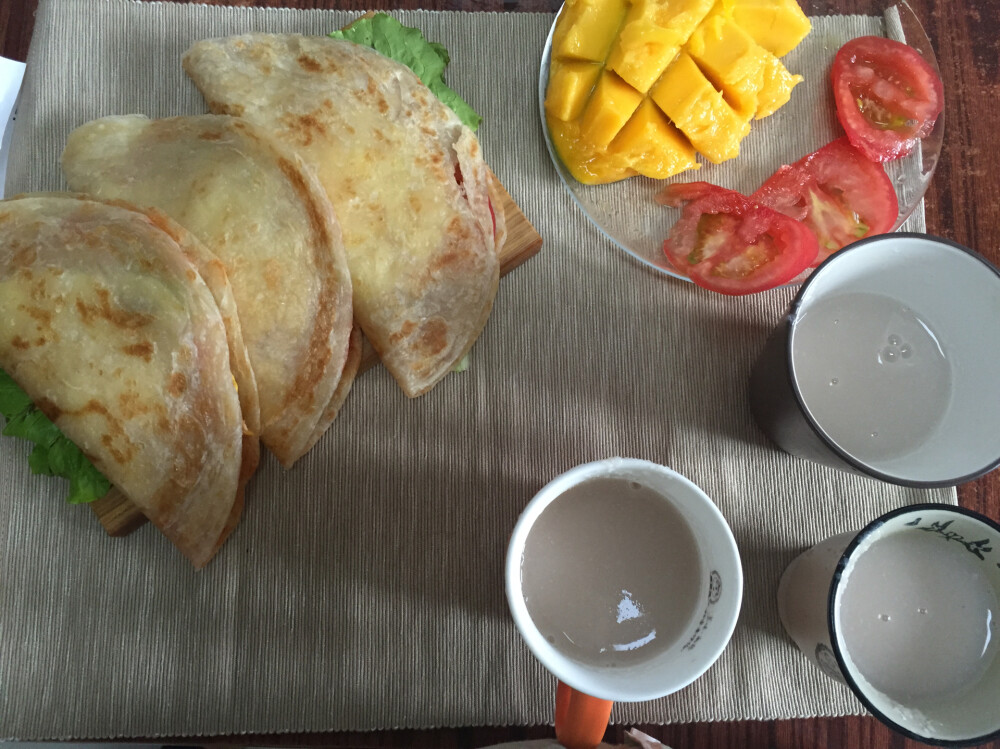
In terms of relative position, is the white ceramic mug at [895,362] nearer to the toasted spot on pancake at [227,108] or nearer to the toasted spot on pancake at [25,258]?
the toasted spot on pancake at [227,108]

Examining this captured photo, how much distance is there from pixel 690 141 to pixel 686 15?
202 mm

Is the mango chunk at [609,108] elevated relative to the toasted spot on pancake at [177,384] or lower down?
elevated

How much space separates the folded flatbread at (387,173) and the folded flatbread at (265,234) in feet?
0.15

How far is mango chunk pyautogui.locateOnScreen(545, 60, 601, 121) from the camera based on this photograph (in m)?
1.15

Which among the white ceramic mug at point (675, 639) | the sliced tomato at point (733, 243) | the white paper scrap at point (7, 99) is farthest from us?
the white paper scrap at point (7, 99)

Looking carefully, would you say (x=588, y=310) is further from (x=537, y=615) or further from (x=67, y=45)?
(x=67, y=45)

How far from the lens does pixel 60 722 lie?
108 cm

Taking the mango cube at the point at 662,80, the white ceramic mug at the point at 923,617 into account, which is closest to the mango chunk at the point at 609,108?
the mango cube at the point at 662,80

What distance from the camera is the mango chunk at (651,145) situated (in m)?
1.13

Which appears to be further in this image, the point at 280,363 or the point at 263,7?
the point at 263,7

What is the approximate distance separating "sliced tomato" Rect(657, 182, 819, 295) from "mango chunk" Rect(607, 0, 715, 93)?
0.21m

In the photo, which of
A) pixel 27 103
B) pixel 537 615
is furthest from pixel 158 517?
pixel 27 103

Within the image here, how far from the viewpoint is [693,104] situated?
1112mm

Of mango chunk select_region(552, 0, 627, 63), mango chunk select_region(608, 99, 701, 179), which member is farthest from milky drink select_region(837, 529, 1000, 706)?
mango chunk select_region(552, 0, 627, 63)
